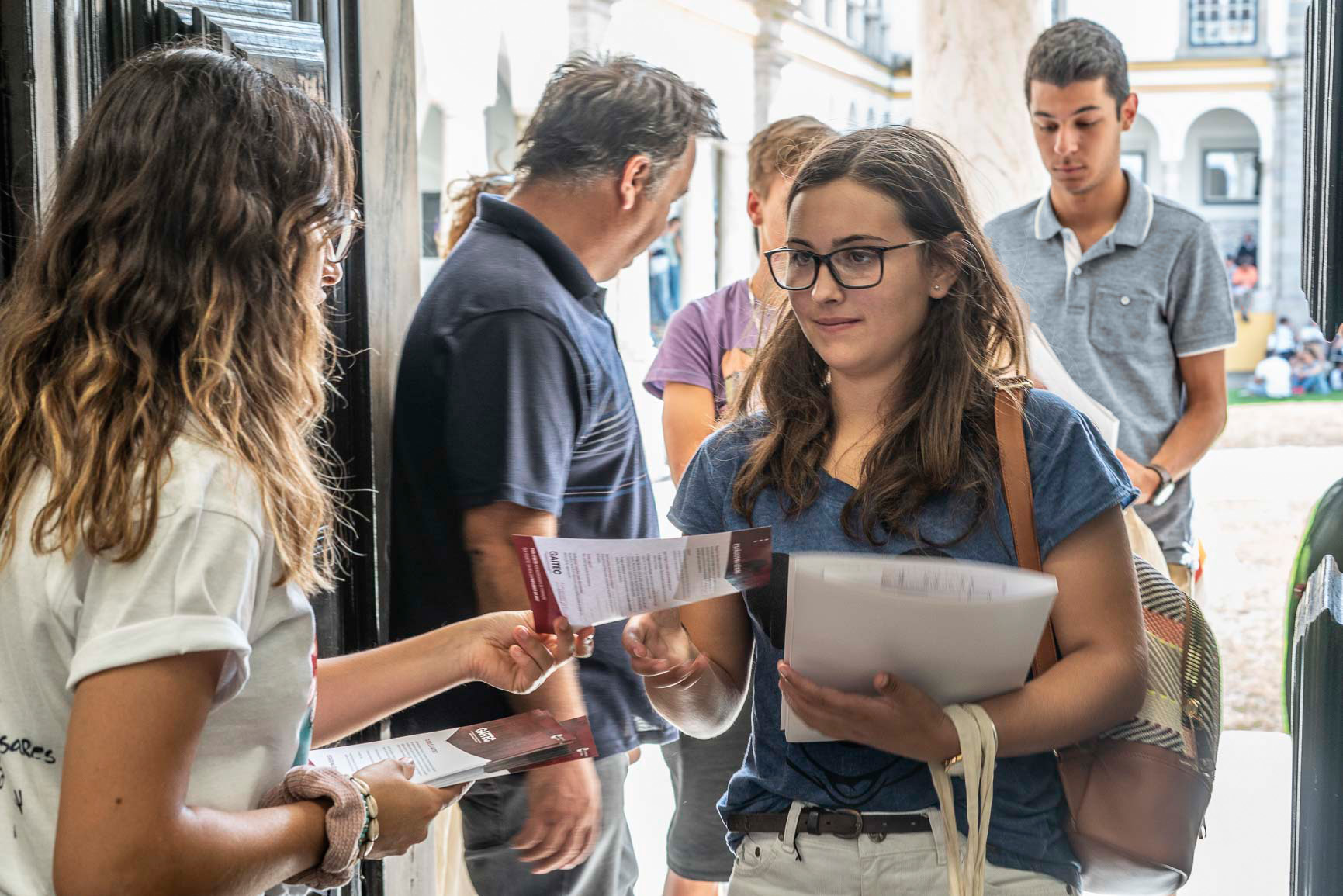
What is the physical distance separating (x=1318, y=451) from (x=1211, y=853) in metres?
13.0

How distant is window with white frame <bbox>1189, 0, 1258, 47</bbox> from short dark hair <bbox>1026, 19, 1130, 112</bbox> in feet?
119

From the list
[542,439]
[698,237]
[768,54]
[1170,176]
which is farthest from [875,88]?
[542,439]

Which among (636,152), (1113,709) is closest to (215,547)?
(1113,709)

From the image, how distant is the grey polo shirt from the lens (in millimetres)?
3389

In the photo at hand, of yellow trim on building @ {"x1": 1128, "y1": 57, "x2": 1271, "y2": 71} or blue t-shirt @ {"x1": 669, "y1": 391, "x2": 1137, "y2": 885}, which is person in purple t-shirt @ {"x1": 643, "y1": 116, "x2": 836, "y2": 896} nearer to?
blue t-shirt @ {"x1": 669, "y1": 391, "x2": 1137, "y2": 885}

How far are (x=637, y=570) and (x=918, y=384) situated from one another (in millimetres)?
548

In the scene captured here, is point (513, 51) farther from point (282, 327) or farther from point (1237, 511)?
point (282, 327)

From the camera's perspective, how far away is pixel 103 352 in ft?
4.11

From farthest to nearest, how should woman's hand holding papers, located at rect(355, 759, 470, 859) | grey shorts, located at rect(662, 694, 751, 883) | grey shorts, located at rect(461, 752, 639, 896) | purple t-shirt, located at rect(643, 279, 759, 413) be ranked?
purple t-shirt, located at rect(643, 279, 759, 413) → grey shorts, located at rect(662, 694, 751, 883) → grey shorts, located at rect(461, 752, 639, 896) → woman's hand holding papers, located at rect(355, 759, 470, 859)

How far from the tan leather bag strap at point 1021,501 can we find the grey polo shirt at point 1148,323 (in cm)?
168

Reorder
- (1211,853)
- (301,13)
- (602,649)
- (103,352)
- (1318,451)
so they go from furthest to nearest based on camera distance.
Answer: (1318,451)
(1211,853)
(602,649)
(301,13)
(103,352)

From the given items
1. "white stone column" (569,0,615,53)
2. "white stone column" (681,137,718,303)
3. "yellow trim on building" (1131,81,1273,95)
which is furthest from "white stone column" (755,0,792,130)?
"yellow trim on building" (1131,81,1273,95)

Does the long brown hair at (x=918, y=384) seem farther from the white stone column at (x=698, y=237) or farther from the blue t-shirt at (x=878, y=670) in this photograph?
the white stone column at (x=698, y=237)

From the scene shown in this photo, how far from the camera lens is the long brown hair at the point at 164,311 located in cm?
121
